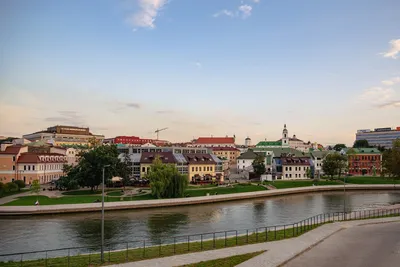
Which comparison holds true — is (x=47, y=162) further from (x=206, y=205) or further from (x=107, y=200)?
(x=206, y=205)

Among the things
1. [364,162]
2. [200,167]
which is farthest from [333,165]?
[200,167]

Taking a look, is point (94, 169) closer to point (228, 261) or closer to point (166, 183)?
point (166, 183)

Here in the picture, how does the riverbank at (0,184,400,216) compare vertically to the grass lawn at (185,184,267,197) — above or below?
below

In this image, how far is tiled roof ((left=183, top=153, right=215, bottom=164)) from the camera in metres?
81.5

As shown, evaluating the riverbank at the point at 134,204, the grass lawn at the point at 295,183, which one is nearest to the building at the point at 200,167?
the grass lawn at the point at 295,183

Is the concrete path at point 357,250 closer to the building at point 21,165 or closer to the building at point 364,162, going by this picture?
the building at point 21,165

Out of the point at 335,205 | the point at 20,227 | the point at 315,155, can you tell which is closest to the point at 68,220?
the point at 20,227

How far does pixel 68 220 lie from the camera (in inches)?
1720

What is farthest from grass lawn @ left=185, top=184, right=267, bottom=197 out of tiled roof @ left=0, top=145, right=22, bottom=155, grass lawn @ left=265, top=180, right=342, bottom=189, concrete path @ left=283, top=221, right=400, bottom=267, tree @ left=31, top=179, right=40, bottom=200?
tiled roof @ left=0, top=145, right=22, bottom=155

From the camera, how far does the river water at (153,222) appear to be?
34125mm

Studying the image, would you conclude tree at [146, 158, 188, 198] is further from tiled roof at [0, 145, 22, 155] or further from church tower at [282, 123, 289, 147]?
church tower at [282, 123, 289, 147]

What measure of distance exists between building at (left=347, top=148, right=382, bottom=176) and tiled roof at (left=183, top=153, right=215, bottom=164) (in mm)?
48748

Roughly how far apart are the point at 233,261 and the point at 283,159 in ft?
244

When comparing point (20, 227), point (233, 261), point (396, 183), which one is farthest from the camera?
point (396, 183)
